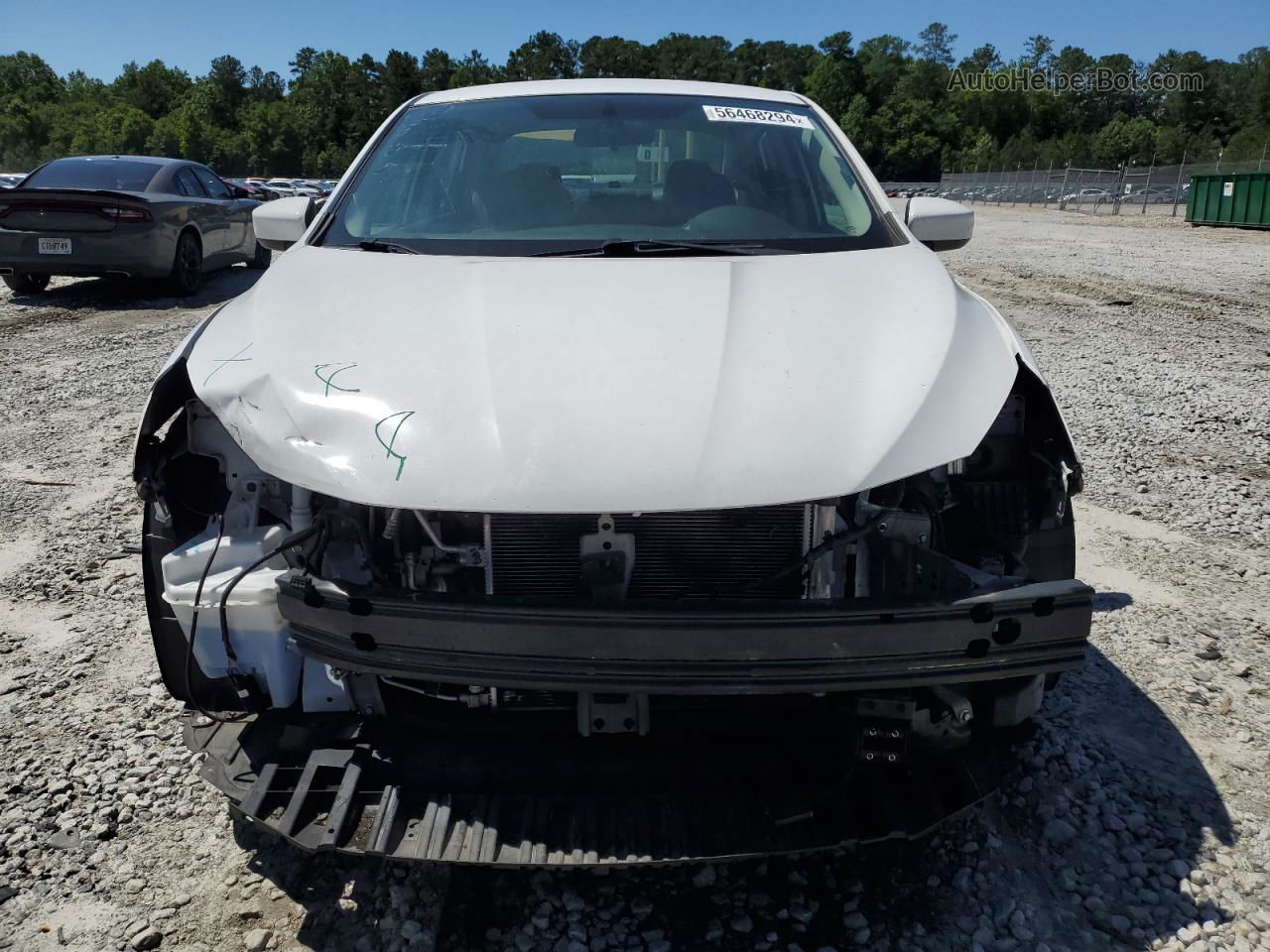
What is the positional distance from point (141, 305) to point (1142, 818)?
9.79 meters

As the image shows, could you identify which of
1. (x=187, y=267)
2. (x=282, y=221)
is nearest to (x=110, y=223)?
(x=187, y=267)

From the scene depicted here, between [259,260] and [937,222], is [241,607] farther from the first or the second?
[259,260]

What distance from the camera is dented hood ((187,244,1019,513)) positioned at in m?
1.74

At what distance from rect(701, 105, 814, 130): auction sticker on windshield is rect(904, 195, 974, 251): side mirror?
19.8 inches

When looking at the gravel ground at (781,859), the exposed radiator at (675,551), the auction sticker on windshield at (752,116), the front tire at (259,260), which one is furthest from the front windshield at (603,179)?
the front tire at (259,260)

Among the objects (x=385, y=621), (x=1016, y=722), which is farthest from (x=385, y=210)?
(x=1016, y=722)

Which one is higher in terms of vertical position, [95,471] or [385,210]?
[385,210]

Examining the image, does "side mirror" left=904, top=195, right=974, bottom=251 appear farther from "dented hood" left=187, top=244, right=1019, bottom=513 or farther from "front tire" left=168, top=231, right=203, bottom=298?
"front tire" left=168, top=231, right=203, bottom=298

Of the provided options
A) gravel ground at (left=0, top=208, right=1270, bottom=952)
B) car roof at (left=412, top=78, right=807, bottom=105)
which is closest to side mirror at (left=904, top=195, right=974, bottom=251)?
car roof at (left=412, top=78, right=807, bottom=105)

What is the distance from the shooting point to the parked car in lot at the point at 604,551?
5.64ft

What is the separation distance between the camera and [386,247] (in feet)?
8.86

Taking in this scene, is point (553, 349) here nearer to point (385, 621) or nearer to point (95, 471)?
point (385, 621)

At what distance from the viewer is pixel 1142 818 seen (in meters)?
2.33

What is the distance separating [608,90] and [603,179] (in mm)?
570
